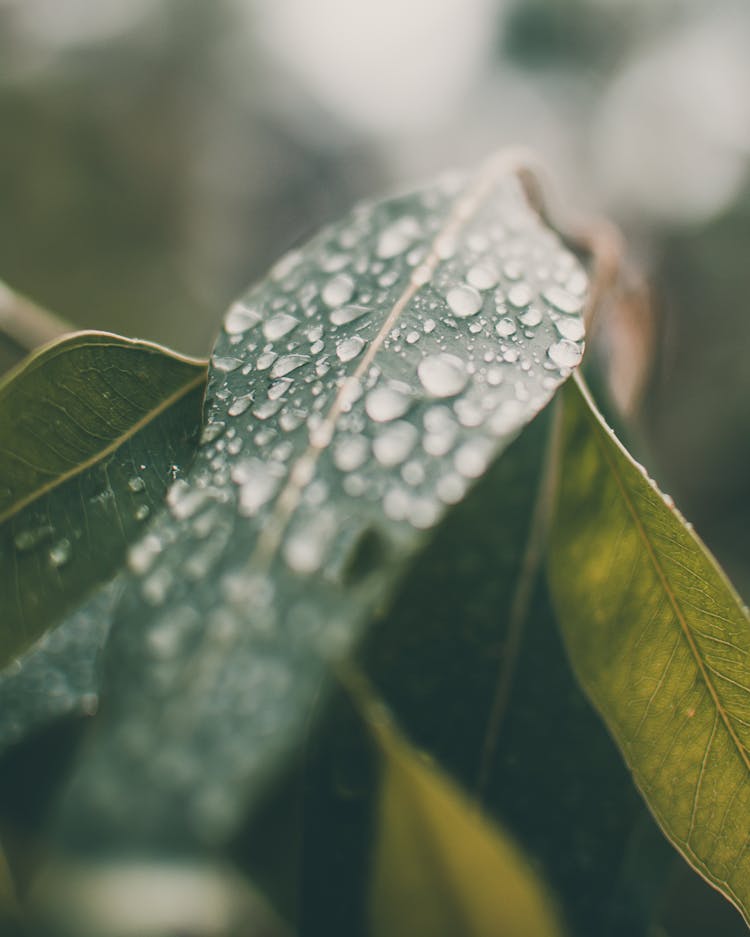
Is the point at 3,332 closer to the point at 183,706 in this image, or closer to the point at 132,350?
the point at 132,350

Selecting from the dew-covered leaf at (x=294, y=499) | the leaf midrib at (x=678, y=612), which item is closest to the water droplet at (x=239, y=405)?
the dew-covered leaf at (x=294, y=499)

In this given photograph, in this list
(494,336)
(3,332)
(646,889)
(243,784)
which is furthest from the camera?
(3,332)

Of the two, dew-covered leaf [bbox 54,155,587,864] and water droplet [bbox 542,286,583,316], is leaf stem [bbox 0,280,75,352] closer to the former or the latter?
dew-covered leaf [bbox 54,155,587,864]

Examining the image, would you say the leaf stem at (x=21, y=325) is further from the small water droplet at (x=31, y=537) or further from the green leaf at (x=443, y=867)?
the green leaf at (x=443, y=867)

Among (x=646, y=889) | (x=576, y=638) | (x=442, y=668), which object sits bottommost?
(x=646, y=889)

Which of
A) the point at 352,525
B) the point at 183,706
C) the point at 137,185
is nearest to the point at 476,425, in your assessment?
the point at 352,525

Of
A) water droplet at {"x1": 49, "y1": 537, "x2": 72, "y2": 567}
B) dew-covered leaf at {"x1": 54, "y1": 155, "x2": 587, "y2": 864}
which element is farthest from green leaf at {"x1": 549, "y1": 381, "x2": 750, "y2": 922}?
water droplet at {"x1": 49, "y1": 537, "x2": 72, "y2": 567}

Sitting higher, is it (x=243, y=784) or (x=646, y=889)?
(x=243, y=784)
